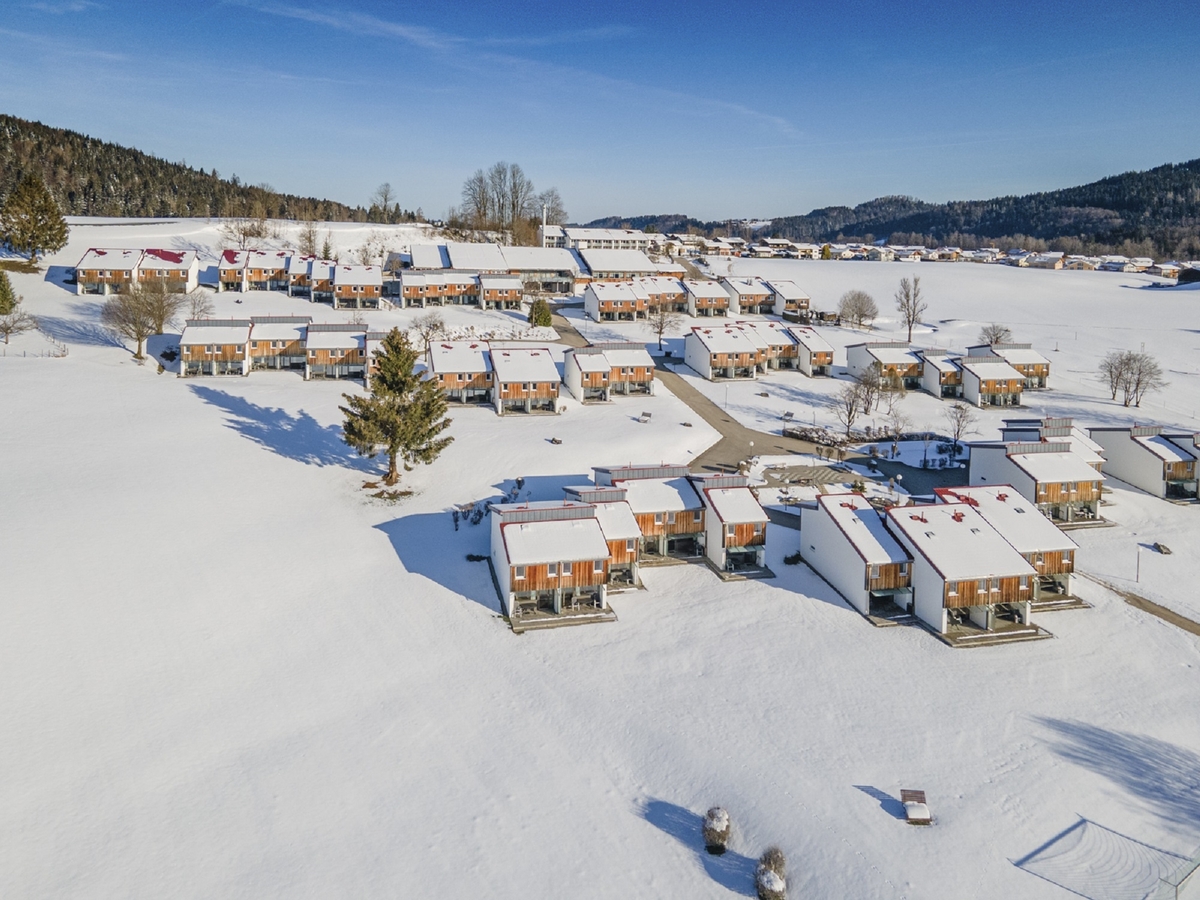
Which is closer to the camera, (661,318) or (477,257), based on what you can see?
(661,318)

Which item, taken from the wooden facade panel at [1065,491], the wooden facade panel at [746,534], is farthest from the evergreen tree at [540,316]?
the wooden facade panel at [1065,491]

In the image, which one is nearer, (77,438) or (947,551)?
(947,551)

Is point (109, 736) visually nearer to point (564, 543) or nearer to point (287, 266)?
point (564, 543)

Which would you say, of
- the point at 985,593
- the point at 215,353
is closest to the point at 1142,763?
the point at 985,593

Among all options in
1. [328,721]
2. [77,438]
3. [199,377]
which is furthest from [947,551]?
[199,377]

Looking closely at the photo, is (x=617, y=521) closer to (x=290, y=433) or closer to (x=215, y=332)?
(x=290, y=433)

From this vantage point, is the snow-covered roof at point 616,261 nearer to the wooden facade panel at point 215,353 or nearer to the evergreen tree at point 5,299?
the wooden facade panel at point 215,353
